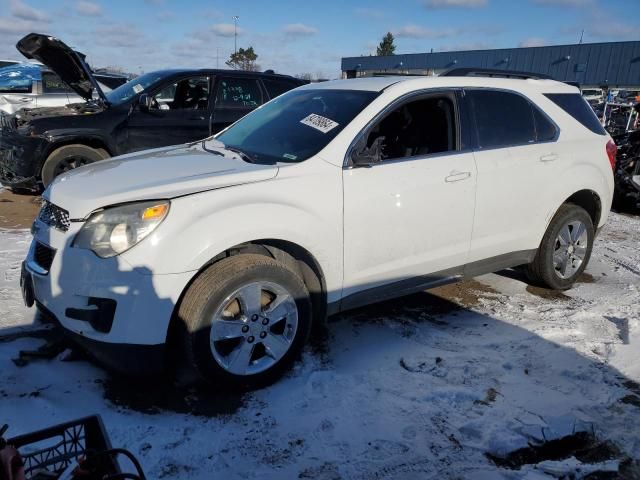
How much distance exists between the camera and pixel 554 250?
460cm

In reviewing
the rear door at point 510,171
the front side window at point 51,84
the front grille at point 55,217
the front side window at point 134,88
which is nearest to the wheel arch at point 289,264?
the front grille at point 55,217

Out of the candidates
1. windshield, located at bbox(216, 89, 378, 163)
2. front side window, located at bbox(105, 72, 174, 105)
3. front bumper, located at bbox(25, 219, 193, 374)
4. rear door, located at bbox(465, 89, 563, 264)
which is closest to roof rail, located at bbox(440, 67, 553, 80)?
rear door, located at bbox(465, 89, 563, 264)

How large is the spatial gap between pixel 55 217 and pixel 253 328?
1259mm

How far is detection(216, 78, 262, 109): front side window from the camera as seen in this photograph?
7191 millimetres

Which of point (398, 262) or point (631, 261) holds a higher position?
point (398, 262)

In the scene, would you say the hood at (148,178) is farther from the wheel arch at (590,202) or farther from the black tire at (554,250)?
the wheel arch at (590,202)

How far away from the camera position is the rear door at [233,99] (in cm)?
715

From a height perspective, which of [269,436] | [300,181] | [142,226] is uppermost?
[300,181]

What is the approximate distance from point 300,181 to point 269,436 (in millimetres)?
1417

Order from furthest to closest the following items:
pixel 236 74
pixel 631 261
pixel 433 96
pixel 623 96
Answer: pixel 623 96
pixel 236 74
pixel 631 261
pixel 433 96

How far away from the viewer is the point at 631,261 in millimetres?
5828

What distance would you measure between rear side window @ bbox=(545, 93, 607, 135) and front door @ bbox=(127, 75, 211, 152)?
173 inches

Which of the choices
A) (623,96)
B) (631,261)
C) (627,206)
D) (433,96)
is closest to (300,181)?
(433,96)

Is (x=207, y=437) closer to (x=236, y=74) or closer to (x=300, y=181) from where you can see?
(x=300, y=181)
